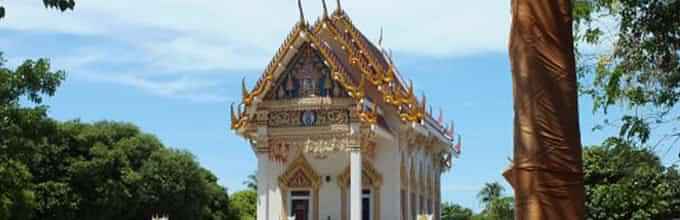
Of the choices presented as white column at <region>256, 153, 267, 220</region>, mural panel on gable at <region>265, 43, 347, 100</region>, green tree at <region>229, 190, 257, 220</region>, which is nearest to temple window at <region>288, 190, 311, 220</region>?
white column at <region>256, 153, 267, 220</region>

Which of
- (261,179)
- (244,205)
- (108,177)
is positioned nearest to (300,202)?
(261,179)

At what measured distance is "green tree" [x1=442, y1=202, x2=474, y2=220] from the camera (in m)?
56.8

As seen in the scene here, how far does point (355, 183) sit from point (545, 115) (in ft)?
57.7

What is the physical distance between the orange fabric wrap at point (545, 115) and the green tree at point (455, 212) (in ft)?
173

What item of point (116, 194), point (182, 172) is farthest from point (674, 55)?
point (182, 172)

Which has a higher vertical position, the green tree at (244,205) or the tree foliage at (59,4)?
the green tree at (244,205)

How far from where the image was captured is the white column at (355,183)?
2031cm

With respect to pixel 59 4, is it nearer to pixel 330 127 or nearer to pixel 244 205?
pixel 330 127

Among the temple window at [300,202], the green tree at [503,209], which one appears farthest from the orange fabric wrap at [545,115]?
the green tree at [503,209]

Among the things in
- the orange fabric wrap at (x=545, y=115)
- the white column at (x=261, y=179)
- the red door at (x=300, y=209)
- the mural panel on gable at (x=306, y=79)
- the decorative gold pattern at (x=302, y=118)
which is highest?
the mural panel on gable at (x=306, y=79)

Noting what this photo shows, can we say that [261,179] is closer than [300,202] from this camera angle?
Yes

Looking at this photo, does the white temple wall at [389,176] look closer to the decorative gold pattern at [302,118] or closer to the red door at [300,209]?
the decorative gold pattern at [302,118]

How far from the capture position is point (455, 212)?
2354 inches

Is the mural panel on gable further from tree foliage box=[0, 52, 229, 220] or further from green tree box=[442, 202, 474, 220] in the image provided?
green tree box=[442, 202, 474, 220]
